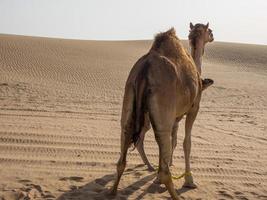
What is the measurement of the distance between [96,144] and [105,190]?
2.63 meters

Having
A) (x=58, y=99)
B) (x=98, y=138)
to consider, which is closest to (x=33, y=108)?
(x=58, y=99)

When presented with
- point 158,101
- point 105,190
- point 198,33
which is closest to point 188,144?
point 105,190

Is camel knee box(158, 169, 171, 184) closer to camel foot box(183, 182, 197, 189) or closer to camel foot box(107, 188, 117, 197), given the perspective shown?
camel foot box(107, 188, 117, 197)

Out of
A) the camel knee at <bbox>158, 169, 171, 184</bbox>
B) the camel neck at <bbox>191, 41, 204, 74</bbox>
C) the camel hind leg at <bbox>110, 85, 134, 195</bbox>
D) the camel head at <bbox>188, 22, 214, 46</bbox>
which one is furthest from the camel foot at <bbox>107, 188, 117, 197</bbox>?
the camel head at <bbox>188, 22, 214, 46</bbox>

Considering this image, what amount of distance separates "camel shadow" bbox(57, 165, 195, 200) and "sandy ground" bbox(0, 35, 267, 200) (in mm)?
14

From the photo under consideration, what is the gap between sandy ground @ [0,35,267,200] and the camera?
627cm

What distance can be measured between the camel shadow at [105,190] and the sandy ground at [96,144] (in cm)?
1

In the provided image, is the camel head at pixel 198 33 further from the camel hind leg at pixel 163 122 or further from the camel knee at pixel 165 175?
the camel knee at pixel 165 175

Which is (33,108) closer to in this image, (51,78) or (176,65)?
(176,65)

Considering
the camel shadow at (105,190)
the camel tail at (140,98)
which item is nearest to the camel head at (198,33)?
the camel shadow at (105,190)

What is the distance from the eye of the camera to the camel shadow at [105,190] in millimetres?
5781

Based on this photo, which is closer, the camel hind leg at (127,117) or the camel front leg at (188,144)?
the camel hind leg at (127,117)

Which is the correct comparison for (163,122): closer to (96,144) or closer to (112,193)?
(112,193)

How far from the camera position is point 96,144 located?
28.4ft
